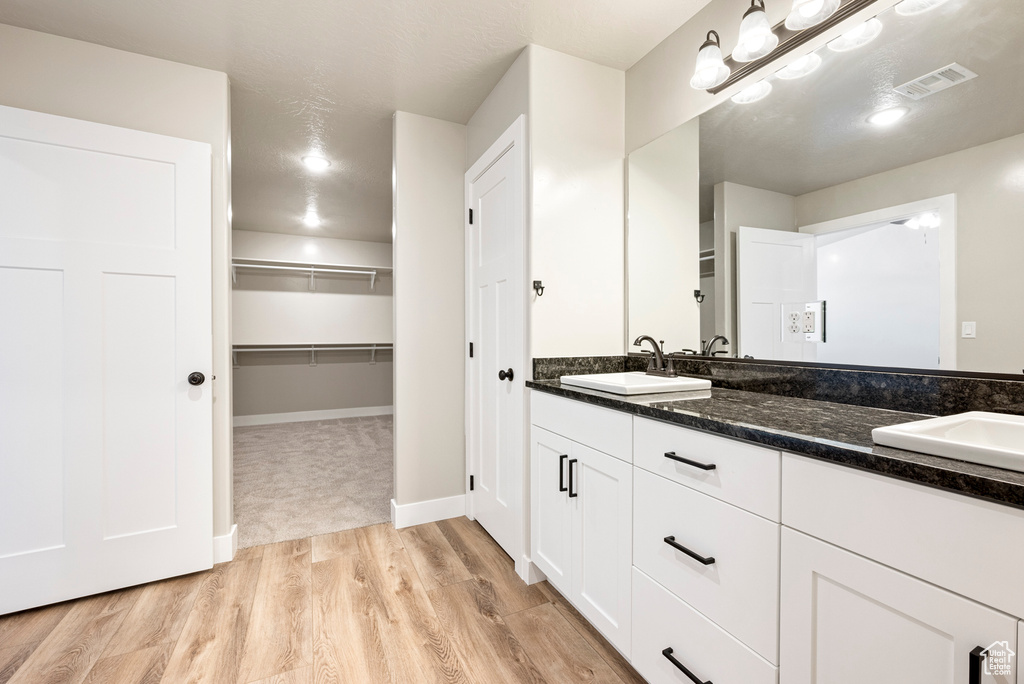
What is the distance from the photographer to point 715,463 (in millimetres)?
1022

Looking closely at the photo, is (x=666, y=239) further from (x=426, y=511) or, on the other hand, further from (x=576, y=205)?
(x=426, y=511)

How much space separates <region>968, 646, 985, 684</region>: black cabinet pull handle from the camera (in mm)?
605

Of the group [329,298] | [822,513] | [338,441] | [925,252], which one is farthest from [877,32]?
[329,298]

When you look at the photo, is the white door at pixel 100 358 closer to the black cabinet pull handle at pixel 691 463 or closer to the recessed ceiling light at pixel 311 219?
the black cabinet pull handle at pixel 691 463

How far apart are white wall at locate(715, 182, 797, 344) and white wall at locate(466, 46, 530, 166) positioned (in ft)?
3.05

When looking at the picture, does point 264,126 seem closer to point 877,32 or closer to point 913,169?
point 877,32

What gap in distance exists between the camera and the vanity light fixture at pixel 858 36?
4.02ft

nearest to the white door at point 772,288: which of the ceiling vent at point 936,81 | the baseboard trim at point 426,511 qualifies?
the ceiling vent at point 936,81

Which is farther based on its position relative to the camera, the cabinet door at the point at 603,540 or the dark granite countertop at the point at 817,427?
the cabinet door at the point at 603,540

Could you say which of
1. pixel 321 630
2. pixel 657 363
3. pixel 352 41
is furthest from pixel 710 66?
pixel 321 630

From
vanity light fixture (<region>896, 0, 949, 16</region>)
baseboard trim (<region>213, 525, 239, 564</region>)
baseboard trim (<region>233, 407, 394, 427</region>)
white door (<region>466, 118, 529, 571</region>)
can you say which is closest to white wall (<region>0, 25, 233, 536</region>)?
baseboard trim (<region>213, 525, 239, 564</region>)

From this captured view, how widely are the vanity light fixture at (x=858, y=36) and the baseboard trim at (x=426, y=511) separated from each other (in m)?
2.69

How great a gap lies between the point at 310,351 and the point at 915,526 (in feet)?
19.4

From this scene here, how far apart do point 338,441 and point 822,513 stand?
451 cm
